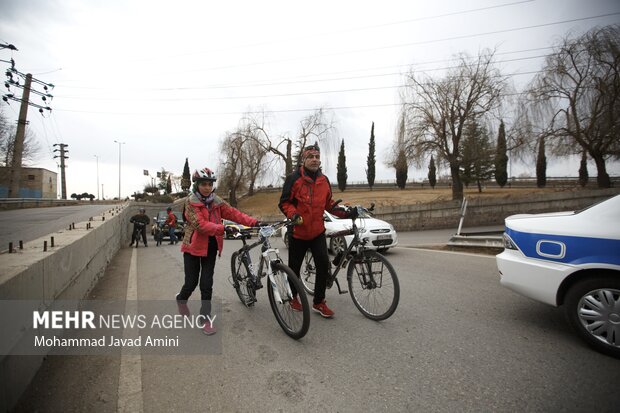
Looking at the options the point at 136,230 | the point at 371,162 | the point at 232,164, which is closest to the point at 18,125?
the point at 136,230

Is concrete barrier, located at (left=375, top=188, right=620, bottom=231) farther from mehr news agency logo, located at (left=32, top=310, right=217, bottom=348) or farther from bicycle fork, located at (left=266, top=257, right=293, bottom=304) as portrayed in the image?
mehr news agency logo, located at (left=32, top=310, right=217, bottom=348)

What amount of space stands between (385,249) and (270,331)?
20.0 feet

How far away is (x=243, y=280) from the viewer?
177 inches

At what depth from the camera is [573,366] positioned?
2.55m

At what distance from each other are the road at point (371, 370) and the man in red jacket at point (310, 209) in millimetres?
638

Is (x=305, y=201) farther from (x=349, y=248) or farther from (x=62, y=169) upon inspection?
(x=62, y=169)

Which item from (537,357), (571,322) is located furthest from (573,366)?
(571,322)

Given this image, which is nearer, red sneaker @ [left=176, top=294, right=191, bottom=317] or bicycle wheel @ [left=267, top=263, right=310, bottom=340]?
bicycle wheel @ [left=267, top=263, right=310, bottom=340]

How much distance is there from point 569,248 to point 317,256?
263cm

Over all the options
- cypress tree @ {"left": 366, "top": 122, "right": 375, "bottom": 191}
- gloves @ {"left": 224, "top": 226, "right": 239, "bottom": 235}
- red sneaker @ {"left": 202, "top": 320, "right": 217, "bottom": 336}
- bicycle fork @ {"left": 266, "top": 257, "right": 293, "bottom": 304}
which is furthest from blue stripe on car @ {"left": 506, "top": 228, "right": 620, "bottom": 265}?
cypress tree @ {"left": 366, "top": 122, "right": 375, "bottom": 191}

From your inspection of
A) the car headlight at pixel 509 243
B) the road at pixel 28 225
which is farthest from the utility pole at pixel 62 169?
the car headlight at pixel 509 243

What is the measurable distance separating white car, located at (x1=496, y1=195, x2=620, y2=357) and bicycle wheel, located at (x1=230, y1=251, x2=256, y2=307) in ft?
10.7

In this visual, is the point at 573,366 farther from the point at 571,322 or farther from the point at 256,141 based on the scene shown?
the point at 256,141

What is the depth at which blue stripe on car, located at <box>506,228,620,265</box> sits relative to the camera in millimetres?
2717
